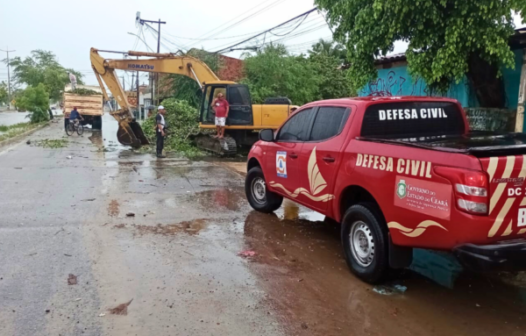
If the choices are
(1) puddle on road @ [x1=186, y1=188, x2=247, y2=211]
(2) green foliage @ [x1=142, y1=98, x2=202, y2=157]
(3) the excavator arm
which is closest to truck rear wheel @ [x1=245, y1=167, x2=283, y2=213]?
(1) puddle on road @ [x1=186, y1=188, x2=247, y2=211]

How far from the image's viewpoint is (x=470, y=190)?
374cm

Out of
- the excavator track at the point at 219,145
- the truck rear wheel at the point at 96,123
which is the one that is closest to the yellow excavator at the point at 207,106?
the excavator track at the point at 219,145

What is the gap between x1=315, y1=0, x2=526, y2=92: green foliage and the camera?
Result: 709 centimetres

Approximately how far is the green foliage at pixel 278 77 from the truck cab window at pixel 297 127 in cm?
2070

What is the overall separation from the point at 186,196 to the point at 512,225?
21.3ft

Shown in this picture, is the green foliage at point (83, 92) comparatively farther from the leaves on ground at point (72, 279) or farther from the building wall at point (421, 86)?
the leaves on ground at point (72, 279)

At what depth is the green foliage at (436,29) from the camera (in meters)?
7.09

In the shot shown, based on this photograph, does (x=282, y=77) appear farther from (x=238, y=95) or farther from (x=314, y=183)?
(x=314, y=183)

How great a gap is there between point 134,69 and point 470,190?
54.8ft

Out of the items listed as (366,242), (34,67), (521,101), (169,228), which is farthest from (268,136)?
(34,67)

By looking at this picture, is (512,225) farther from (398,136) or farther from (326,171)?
(326,171)

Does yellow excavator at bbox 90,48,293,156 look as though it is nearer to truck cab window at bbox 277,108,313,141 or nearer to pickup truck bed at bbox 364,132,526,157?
truck cab window at bbox 277,108,313,141

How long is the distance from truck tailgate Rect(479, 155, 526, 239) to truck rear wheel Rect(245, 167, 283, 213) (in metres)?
4.27

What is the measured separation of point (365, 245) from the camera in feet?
16.5
